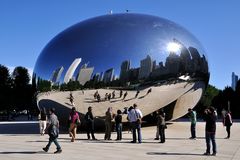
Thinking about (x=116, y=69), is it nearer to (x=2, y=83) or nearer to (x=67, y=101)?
(x=67, y=101)

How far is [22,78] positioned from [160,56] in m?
53.1

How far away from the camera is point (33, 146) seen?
48.8 ft

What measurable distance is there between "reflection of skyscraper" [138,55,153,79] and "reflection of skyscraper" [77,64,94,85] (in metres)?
2.32

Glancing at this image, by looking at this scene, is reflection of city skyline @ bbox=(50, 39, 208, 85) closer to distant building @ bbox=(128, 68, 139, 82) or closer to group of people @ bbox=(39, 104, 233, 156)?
distant building @ bbox=(128, 68, 139, 82)

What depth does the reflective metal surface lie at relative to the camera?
63.0 feet

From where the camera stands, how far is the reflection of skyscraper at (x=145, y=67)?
63.7ft

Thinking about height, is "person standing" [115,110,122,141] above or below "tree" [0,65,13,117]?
below

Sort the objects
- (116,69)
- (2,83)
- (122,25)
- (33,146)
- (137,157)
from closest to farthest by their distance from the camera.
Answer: (137,157) → (33,146) → (116,69) → (122,25) → (2,83)

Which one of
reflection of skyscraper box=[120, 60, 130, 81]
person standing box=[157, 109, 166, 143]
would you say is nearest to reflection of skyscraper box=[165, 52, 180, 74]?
reflection of skyscraper box=[120, 60, 130, 81]

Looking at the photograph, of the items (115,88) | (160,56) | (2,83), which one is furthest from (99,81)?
(2,83)

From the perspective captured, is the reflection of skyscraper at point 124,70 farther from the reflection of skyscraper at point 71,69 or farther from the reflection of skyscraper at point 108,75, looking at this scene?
the reflection of skyscraper at point 71,69

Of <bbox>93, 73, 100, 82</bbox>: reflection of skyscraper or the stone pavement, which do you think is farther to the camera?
<bbox>93, 73, 100, 82</bbox>: reflection of skyscraper

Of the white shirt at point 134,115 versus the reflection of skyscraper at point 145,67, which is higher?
the reflection of skyscraper at point 145,67

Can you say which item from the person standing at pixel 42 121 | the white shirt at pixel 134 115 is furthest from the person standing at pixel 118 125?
the person standing at pixel 42 121
